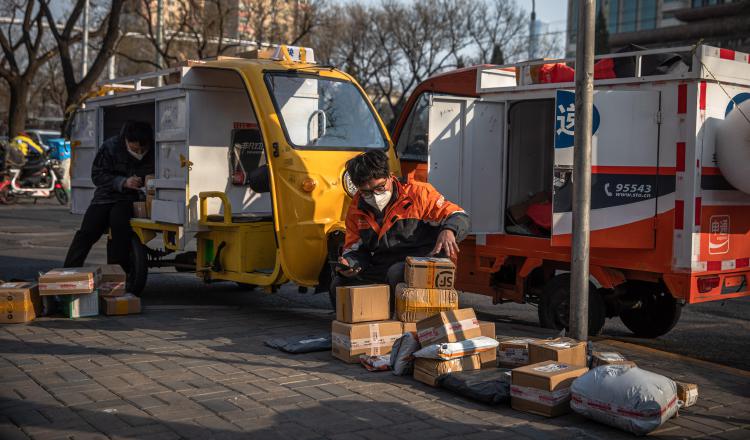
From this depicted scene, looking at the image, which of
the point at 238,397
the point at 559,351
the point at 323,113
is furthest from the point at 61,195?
the point at 559,351

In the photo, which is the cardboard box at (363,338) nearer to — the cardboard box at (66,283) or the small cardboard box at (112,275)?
the cardboard box at (66,283)

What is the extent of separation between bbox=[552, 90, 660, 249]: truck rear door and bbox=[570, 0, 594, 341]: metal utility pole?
128cm

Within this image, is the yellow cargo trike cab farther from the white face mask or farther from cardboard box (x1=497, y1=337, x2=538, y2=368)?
cardboard box (x1=497, y1=337, x2=538, y2=368)

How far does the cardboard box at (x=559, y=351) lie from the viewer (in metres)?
5.45

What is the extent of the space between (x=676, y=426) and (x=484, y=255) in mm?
3559

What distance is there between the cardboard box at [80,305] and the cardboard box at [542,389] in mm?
4363

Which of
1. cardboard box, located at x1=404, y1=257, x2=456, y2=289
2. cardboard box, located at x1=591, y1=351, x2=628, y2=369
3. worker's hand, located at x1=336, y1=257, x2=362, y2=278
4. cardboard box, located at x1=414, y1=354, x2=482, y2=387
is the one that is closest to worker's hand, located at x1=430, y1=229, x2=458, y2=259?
cardboard box, located at x1=404, y1=257, x2=456, y2=289

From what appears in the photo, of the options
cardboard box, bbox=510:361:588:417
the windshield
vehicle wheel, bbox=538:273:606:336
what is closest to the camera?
cardboard box, bbox=510:361:588:417

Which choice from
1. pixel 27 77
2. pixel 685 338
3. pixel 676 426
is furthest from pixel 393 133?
pixel 27 77

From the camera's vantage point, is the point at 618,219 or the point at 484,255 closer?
the point at 618,219

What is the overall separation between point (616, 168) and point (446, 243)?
1.67m

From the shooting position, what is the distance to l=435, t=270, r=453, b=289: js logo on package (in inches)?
243

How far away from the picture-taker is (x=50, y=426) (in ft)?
15.4

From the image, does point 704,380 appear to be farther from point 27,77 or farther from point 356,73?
point 356,73
